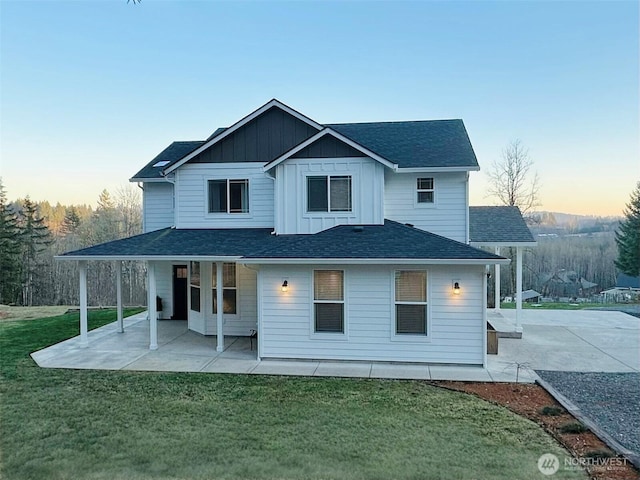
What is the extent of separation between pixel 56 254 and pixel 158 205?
Result: 23.1 meters

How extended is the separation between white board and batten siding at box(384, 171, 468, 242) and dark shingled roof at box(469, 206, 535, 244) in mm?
1064

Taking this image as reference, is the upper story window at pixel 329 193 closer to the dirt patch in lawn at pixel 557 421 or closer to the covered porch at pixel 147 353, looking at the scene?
the covered porch at pixel 147 353

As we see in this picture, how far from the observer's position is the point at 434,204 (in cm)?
1148

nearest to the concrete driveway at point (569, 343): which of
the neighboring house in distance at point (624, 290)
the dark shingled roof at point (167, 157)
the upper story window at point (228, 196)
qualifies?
the upper story window at point (228, 196)

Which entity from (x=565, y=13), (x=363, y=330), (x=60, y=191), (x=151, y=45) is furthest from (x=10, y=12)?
(x=60, y=191)

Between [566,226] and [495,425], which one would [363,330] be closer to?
[495,425]

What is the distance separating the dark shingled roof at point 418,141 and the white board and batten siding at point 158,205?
257 inches

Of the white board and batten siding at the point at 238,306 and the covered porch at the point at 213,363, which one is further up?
the white board and batten siding at the point at 238,306

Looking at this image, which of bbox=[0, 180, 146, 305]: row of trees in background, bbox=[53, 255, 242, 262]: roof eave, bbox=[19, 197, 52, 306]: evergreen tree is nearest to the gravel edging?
bbox=[53, 255, 242, 262]: roof eave

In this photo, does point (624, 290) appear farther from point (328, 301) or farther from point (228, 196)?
point (228, 196)

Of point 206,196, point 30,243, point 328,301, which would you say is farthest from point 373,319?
point 30,243

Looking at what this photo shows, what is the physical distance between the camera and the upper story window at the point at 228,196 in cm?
1167

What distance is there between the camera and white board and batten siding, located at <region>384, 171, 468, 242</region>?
1134cm

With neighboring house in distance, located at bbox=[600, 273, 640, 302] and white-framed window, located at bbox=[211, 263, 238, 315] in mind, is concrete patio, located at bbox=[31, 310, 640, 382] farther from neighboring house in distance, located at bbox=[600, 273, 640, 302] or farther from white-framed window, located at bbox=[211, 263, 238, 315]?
neighboring house in distance, located at bbox=[600, 273, 640, 302]
